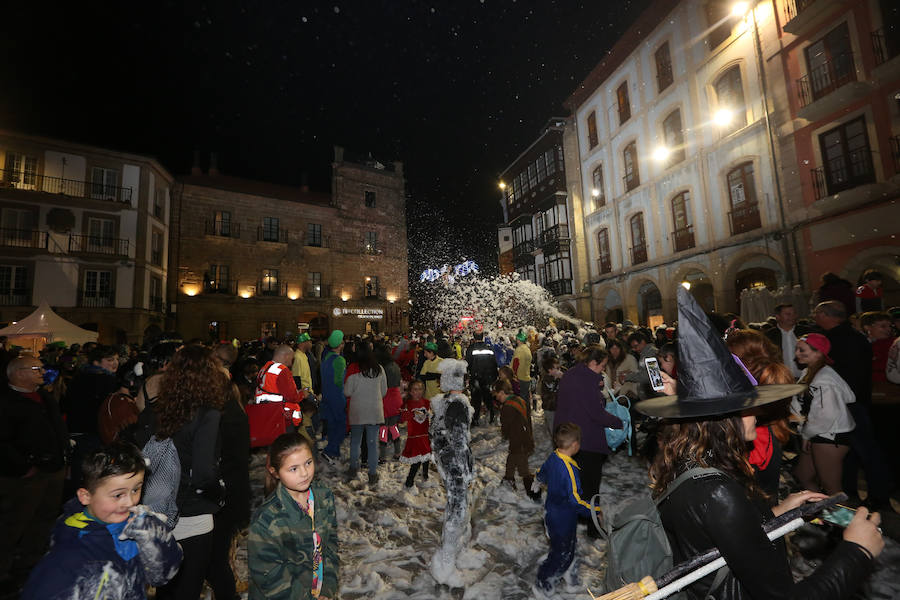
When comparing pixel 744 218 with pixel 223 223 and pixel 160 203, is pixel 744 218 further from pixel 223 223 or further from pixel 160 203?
pixel 160 203

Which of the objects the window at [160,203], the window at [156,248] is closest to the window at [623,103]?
the window at [160,203]

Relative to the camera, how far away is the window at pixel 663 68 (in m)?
18.8

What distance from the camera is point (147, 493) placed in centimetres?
259

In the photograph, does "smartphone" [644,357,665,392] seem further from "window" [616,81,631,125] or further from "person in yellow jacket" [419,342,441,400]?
"window" [616,81,631,125]

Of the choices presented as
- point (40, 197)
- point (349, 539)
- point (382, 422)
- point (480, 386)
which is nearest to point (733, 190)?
point (480, 386)

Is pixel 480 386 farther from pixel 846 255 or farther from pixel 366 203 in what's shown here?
pixel 366 203

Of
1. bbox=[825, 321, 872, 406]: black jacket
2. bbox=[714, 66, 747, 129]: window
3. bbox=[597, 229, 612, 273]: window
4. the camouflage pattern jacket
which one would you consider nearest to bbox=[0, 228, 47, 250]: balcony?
the camouflage pattern jacket

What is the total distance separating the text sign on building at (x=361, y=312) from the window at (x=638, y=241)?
65.6ft

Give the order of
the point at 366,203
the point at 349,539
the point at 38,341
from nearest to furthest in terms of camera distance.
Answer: the point at 349,539, the point at 38,341, the point at 366,203

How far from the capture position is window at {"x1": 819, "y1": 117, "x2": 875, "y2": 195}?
460 inches

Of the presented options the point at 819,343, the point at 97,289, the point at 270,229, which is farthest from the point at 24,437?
the point at 270,229

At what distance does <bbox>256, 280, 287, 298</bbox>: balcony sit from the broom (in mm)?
31337

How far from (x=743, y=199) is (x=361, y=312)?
25605mm

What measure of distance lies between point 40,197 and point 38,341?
30.0 feet
